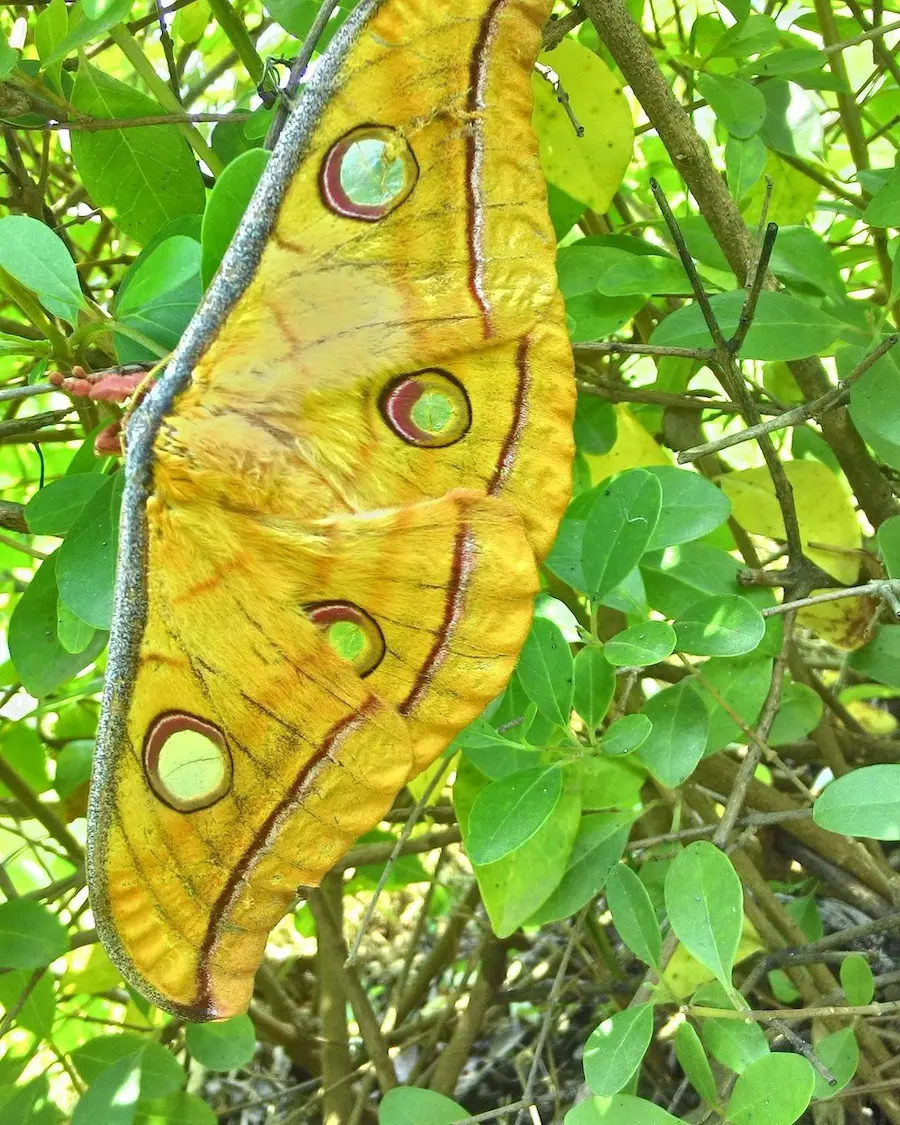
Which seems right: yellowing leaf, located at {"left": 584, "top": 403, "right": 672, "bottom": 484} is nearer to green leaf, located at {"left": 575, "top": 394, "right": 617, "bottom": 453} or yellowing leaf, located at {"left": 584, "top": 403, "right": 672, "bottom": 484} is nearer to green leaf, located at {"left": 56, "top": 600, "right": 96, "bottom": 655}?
green leaf, located at {"left": 575, "top": 394, "right": 617, "bottom": 453}

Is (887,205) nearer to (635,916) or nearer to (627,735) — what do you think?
(627,735)

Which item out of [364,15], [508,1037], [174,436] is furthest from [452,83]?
[508,1037]

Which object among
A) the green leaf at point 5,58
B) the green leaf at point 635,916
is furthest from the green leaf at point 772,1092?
the green leaf at point 5,58

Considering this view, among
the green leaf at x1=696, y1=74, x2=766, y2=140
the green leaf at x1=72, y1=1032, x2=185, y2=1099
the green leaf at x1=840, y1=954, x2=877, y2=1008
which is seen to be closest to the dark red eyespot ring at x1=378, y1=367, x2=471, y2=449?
the green leaf at x1=696, y1=74, x2=766, y2=140

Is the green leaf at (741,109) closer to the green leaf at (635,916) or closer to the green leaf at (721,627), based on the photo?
the green leaf at (721,627)

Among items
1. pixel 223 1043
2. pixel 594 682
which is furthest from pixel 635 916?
pixel 223 1043

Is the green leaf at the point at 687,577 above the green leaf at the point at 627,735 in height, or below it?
above

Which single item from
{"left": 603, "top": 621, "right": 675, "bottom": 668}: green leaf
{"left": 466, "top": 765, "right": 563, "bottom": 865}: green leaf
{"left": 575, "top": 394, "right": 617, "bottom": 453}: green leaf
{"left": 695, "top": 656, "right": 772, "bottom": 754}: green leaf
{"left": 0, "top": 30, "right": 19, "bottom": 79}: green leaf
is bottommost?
{"left": 695, "top": 656, "right": 772, "bottom": 754}: green leaf
